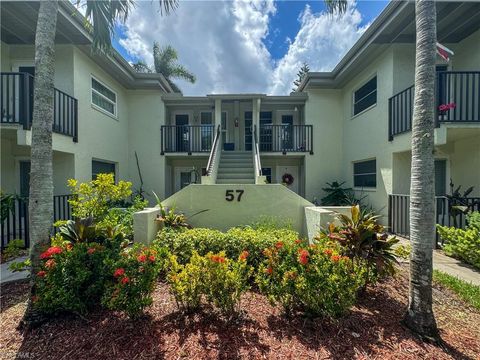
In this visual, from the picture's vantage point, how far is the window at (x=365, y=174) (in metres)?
9.29

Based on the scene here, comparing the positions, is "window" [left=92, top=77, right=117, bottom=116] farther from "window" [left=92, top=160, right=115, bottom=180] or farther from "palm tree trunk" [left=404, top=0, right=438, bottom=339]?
"palm tree trunk" [left=404, top=0, right=438, bottom=339]

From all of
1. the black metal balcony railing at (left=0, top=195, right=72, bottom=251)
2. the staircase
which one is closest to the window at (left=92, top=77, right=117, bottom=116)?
the black metal balcony railing at (left=0, top=195, right=72, bottom=251)

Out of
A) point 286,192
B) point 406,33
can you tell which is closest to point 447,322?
point 286,192

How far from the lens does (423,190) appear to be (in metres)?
2.78

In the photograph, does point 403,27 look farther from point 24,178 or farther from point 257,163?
point 24,178

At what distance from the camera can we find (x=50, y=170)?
3.24 meters

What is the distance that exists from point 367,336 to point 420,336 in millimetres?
599

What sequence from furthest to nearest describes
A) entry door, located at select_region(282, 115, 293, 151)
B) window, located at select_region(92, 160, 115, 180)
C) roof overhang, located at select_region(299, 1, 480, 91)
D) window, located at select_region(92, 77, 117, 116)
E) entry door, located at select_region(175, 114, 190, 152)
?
entry door, located at select_region(175, 114, 190, 152) → entry door, located at select_region(282, 115, 293, 151) → window, located at select_region(92, 160, 115, 180) → window, located at select_region(92, 77, 117, 116) → roof overhang, located at select_region(299, 1, 480, 91)

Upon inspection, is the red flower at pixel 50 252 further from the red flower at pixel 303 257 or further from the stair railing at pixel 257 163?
the stair railing at pixel 257 163

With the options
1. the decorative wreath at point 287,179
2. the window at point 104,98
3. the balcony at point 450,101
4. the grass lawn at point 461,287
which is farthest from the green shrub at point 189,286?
the decorative wreath at point 287,179

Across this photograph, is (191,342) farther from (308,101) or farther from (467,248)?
(308,101)

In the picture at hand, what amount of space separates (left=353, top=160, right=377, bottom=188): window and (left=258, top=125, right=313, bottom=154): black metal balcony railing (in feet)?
7.50

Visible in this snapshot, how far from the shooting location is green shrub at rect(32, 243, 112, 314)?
112 inches

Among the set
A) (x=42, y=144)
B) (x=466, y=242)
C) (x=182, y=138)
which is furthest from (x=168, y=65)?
(x=466, y=242)
